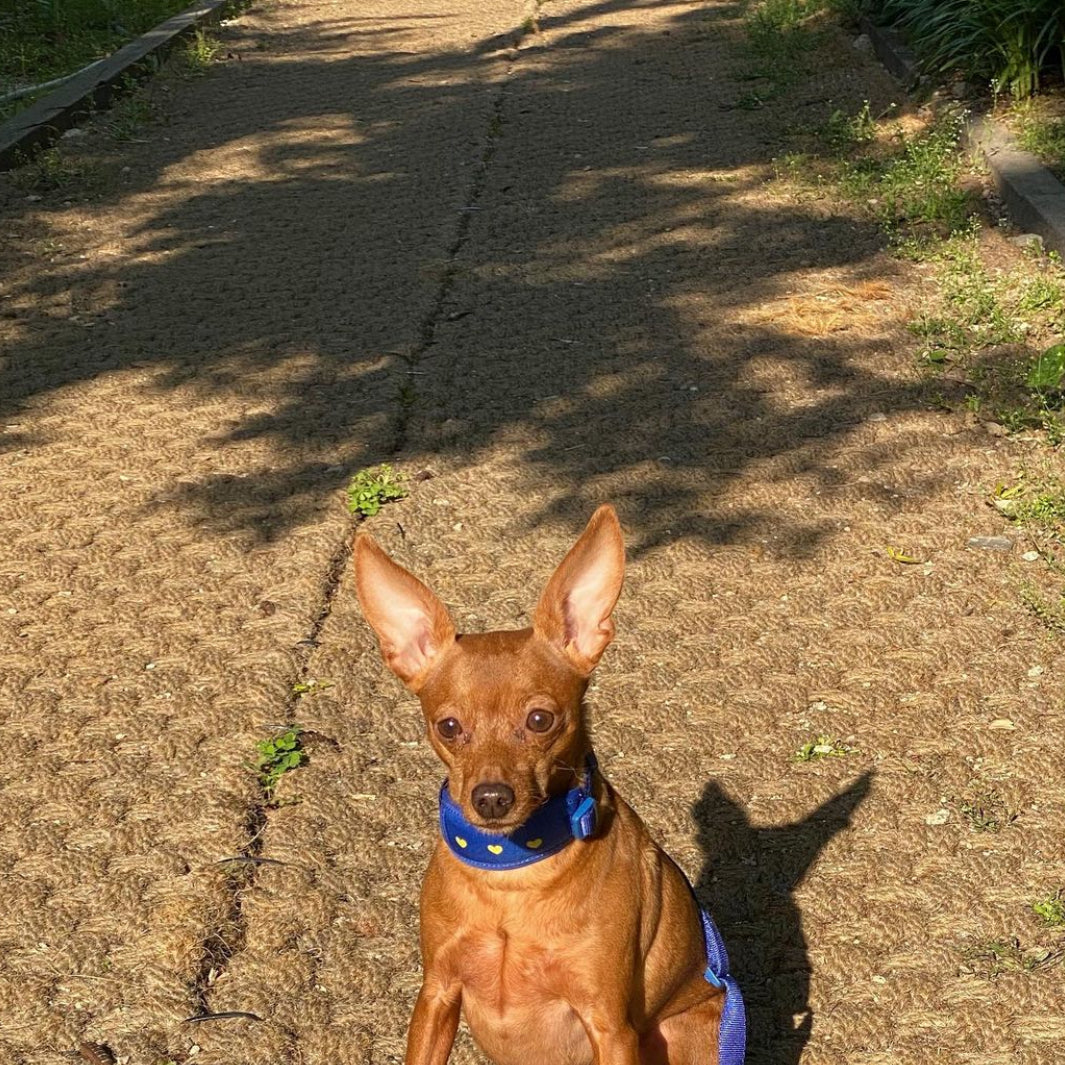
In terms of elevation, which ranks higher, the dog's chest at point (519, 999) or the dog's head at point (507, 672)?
the dog's head at point (507, 672)

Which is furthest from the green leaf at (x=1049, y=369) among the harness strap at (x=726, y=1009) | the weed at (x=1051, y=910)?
the harness strap at (x=726, y=1009)

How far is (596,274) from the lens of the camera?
25.1 ft

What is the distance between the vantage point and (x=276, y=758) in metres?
4.14

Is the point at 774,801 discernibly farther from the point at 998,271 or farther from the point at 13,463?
the point at 998,271

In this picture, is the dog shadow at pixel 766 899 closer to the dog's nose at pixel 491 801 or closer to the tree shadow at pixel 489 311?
the dog's nose at pixel 491 801

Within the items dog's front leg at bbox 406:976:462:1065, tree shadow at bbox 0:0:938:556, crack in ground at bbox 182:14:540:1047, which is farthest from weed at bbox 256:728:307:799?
dog's front leg at bbox 406:976:462:1065

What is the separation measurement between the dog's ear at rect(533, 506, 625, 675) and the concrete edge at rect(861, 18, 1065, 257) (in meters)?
5.01

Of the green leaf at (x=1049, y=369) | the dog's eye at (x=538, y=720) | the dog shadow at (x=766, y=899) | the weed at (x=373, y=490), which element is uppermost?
the dog's eye at (x=538, y=720)

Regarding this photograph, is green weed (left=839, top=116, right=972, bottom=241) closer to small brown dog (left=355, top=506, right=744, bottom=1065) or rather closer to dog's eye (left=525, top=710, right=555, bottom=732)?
small brown dog (left=355, top=506, right=744, bottom=1065)

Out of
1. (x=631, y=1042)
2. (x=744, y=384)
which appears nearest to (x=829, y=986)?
(x=631, y=1042)

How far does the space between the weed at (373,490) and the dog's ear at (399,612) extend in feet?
8.45

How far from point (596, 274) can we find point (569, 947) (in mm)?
5403

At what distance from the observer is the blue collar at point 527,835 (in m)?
2.63

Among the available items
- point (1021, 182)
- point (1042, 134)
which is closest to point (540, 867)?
point (1021, 182)
